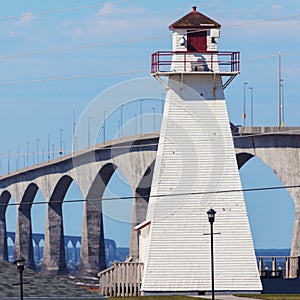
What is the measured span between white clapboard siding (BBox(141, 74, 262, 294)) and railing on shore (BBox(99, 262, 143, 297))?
1.47 metres

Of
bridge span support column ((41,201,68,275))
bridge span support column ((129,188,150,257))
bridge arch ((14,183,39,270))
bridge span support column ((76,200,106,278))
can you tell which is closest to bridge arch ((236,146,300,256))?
bridge span support column ((129,188,150,257))

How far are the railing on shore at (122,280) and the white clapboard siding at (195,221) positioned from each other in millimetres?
1468

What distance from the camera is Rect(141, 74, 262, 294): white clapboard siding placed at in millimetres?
53375

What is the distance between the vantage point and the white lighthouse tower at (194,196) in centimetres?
5338

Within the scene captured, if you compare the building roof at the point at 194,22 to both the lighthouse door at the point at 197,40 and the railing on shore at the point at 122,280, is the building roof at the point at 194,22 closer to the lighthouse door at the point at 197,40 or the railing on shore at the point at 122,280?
the lighthouse door at the point at 197,40

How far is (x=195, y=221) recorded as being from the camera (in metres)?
53.4

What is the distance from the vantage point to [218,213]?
175ft

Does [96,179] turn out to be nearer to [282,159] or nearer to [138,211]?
[138,211]

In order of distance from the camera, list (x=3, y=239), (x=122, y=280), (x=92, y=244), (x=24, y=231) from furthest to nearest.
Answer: (x=3, y=239) → (x=24, y=231) → (x=92, y=244) → (x=122, y=280)

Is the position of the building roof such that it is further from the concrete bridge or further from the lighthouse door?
the concrete bridge

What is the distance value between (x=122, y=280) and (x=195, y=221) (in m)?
4.30

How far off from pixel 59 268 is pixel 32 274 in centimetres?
8458

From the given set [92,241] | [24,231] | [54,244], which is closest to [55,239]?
[54,244]

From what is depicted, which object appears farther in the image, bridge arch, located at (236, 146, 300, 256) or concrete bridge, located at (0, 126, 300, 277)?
concrete bridge, located at (0, 126, 300, 277)
